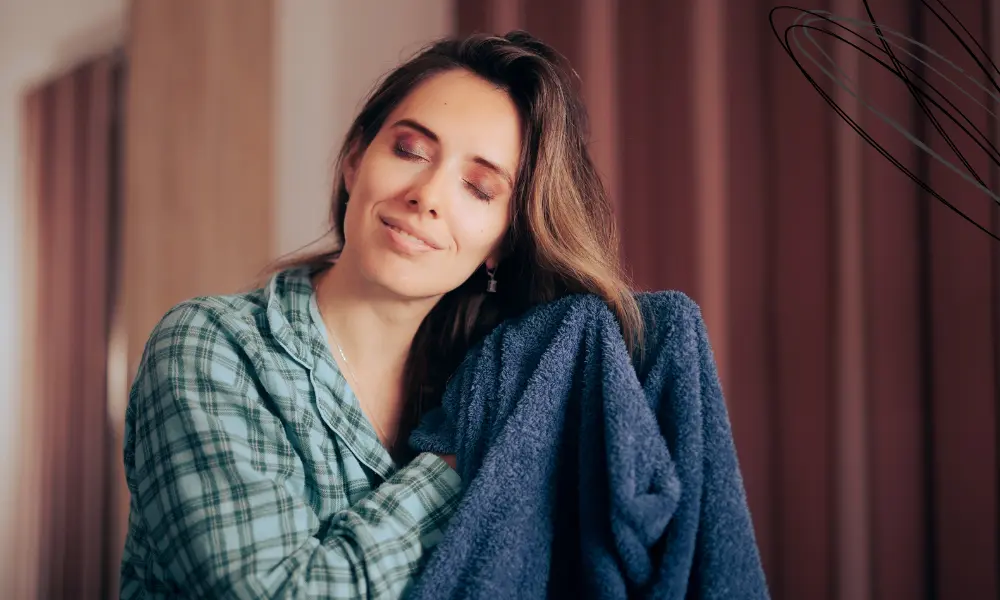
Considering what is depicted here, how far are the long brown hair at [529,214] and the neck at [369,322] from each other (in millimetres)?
49

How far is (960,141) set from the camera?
1.01 m

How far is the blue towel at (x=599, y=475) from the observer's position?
2.15ft

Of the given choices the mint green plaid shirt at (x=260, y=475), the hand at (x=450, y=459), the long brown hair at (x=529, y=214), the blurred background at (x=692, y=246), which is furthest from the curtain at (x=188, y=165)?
the hand at (x=450, y=459)

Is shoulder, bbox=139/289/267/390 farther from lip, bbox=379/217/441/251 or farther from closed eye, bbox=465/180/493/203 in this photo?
closed eye, bbox=465/180/493/203

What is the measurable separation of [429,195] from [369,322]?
0.20m

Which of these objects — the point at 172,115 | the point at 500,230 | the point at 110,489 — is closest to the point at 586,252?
the point at 500,230

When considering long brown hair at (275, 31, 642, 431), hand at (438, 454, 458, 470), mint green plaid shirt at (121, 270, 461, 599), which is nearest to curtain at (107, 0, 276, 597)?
long brown hair at (275, 31, 642, 431)

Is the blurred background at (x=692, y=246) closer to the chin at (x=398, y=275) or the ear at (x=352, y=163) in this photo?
the ear at (x=352, y=163)

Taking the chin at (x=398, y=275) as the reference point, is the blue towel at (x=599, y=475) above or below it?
below

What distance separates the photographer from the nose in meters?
0.80

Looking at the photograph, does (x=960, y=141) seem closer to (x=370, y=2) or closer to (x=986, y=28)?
(x=986, y=28)

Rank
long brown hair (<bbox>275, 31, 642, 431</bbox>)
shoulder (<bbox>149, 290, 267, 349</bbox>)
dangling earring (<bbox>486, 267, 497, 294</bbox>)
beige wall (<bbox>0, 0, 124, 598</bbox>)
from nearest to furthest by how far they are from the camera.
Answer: shoulder (<bbox>149, 290, 267, 349</bbox>) < long brown hair (<bbox>275, 31, 642, 431</bbox>) < dangling earring (<bbox>486, 267, 497, 294</bbox>) < beige wall (<bbox>0, 0, 124, 598</bbox>)

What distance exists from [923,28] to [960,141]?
0.61 ft

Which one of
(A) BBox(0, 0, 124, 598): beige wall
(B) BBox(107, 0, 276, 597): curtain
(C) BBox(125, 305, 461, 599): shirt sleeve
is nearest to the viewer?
(C) BBox(125, 305, 461, 599): shirt sleeve
